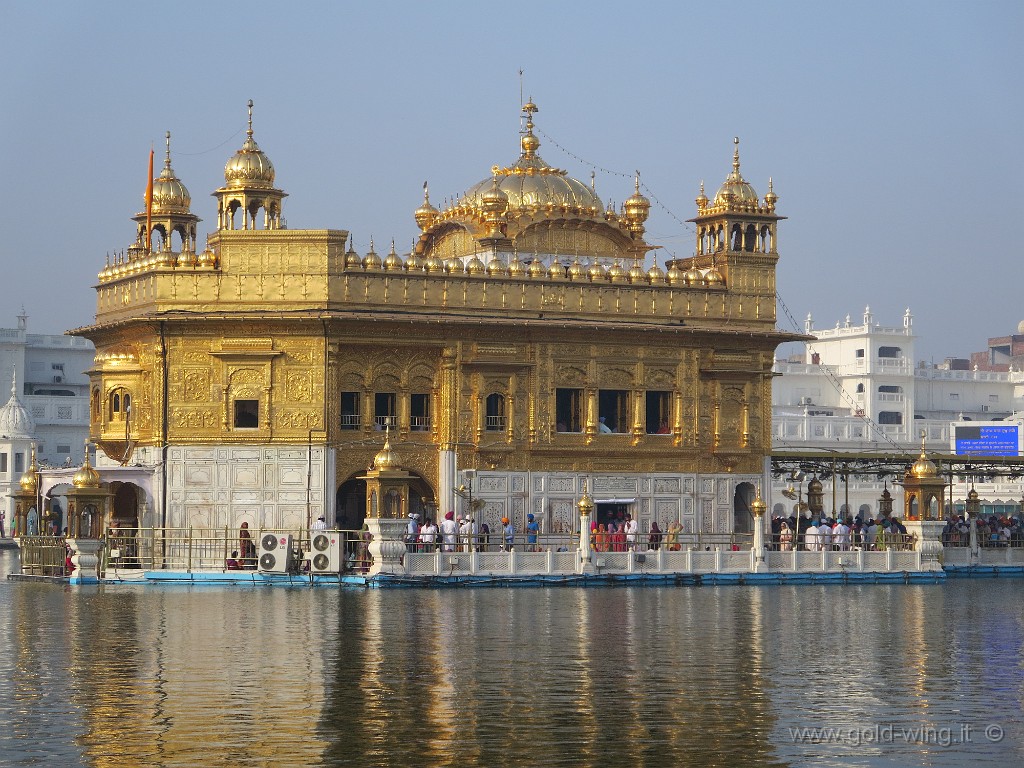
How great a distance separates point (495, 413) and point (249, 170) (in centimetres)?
766

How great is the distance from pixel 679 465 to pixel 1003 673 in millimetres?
21810

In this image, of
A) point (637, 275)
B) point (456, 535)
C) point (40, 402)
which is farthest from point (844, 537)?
point (40, 402)

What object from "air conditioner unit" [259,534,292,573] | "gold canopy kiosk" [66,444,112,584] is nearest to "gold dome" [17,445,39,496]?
"gold canopy kiosk" [66,444,112,584]

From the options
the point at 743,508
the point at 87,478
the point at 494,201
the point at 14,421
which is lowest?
the point at 743,508

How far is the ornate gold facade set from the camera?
129 ft

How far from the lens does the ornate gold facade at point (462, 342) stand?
39.3m

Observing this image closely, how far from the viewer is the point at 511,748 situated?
15602 millimetres

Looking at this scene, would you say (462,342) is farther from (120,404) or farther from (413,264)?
(120,404)

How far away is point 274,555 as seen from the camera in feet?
115

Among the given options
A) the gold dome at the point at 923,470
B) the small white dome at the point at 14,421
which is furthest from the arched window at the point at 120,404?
the small white dome at the point at 14,421

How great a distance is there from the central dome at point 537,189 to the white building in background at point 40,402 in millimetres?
37153

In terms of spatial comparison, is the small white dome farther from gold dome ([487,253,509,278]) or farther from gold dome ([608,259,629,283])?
gold dome ([608,259,629,283])

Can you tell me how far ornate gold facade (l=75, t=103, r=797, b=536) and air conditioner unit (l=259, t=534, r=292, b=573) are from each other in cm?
426

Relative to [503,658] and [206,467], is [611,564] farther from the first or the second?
[503,658]
